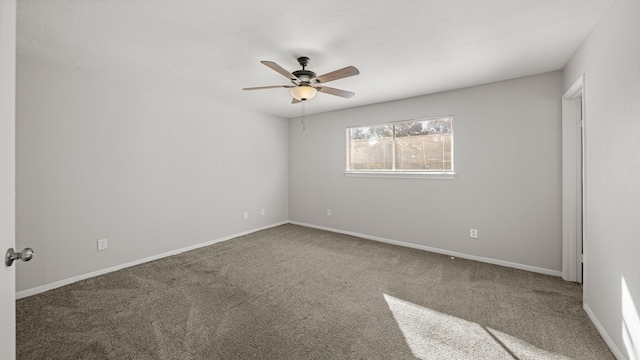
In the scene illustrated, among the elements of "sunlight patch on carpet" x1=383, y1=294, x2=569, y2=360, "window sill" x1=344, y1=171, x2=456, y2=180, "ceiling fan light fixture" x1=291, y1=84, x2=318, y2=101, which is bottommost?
"sunlight patch on carpet" x1=383, y1=294, x2=569, y2=360

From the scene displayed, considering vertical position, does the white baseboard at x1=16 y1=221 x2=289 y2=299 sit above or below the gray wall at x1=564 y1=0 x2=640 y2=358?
below

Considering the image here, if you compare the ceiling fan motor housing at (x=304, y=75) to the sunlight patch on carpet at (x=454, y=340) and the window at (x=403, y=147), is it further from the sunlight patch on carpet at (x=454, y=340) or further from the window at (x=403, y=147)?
the sunlight patch on carpet at (x=454, y=340)

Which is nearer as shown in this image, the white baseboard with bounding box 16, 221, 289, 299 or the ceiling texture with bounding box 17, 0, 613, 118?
the ceiling texture with bounding box 17, 0, 613, 118

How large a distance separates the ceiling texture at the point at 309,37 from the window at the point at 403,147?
82 centimetres

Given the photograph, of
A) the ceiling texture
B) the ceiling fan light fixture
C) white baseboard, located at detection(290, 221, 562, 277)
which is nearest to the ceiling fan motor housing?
the ceiling fan light fixture

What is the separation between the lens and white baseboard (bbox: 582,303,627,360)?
1652 mm

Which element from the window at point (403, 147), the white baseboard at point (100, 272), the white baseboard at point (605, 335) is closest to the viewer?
the white baseboard at point (605, 335)

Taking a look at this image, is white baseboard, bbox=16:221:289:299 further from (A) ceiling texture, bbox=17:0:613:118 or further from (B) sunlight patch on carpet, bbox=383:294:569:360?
(B) sunlight patch on carpet, bbox=383:294:569:360

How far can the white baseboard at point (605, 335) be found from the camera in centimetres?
165

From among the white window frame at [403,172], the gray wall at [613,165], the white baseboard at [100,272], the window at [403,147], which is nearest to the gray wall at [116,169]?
the white baseboard at [100,272]

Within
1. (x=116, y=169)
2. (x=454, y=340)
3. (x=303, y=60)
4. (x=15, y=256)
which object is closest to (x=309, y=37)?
(x=303, y=60)

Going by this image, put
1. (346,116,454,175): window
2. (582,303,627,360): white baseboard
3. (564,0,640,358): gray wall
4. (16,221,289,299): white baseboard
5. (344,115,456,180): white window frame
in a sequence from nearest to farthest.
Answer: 1. (564,0,640,358): gray wall
2. (582,303,627,360): white baseboard
3. (16,221,289,299): white baseboard
4. (344,115,456,180): white window frame
5. (346,116,454,175): window

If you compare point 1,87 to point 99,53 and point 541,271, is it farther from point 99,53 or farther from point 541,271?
point 541,271

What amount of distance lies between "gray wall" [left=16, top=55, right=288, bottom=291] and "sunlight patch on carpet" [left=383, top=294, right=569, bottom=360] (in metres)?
3.21
